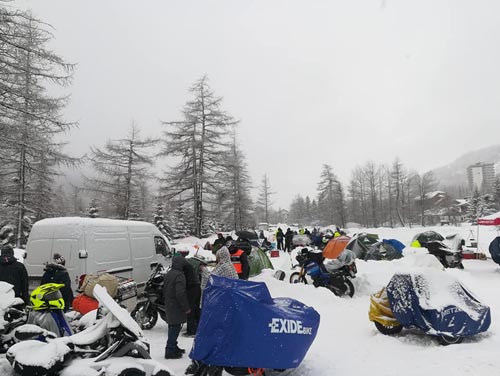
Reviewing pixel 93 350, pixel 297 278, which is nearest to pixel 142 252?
pixel 297 278

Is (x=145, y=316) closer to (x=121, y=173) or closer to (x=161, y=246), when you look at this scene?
(x=161, y=246)

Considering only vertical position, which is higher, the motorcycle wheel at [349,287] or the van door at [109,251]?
the van door at [109,251]

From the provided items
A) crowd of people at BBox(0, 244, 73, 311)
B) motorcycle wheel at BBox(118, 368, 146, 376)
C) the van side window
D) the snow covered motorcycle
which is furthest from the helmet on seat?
the van side window

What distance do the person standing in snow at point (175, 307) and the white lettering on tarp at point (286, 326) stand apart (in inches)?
90.7

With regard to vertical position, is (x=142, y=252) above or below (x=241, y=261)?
above

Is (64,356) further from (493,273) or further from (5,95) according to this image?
(493,273)

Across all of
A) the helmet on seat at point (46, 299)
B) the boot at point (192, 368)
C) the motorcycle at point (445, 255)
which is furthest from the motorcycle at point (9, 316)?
the motorcycle at point (445, 255)

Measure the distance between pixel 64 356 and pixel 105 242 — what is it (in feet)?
18.3

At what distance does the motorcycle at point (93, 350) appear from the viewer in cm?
378

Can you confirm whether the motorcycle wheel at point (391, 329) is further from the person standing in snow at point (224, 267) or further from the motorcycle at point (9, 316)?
the motorcycle at point (9, 316)

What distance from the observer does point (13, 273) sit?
7.39m

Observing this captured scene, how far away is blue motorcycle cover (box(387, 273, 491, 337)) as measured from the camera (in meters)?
6.18

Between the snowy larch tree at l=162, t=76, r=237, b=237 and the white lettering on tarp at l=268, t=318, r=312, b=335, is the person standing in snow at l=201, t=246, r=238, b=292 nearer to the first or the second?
the white lettering on tarp at l=268, t=318, r=312, b=335

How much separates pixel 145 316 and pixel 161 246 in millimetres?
3783
